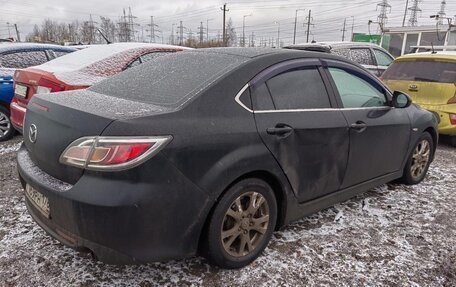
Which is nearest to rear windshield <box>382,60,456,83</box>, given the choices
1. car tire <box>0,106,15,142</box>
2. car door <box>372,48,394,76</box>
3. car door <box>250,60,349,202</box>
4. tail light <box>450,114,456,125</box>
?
tail light <box>450,114,456,125</box>

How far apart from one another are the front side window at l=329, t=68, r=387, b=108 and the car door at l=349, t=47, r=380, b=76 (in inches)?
203

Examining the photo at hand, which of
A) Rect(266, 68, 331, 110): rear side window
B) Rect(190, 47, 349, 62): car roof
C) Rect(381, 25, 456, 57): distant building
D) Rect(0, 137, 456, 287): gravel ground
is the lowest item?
Rect(0, 137, 456, 287): gravel ground

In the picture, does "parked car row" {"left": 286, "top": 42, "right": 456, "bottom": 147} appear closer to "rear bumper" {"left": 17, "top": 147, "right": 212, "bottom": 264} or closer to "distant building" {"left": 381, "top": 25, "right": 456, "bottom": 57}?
"rear bumper" {"left": 17, "top": 147, "right": 212, "bottom": 264}

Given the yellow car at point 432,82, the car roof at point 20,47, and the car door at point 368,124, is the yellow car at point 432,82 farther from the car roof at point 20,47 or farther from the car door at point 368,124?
the car roof at point 20,47

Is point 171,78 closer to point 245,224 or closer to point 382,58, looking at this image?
point 245,224

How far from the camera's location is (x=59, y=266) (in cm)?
263

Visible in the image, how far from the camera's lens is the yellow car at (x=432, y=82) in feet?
19.6

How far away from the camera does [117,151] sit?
2029 mm

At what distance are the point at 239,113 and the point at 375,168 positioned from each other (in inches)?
70.5

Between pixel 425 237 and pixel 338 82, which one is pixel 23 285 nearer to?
pixel 338 82

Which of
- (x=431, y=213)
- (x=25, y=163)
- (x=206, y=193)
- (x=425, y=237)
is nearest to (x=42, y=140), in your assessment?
(x=25, y=163)

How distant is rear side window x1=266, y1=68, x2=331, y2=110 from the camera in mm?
2773

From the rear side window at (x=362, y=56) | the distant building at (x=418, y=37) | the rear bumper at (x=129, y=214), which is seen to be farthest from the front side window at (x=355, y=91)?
the distant building at (x=418, y=37)

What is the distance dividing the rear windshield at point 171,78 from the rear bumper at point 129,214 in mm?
565
